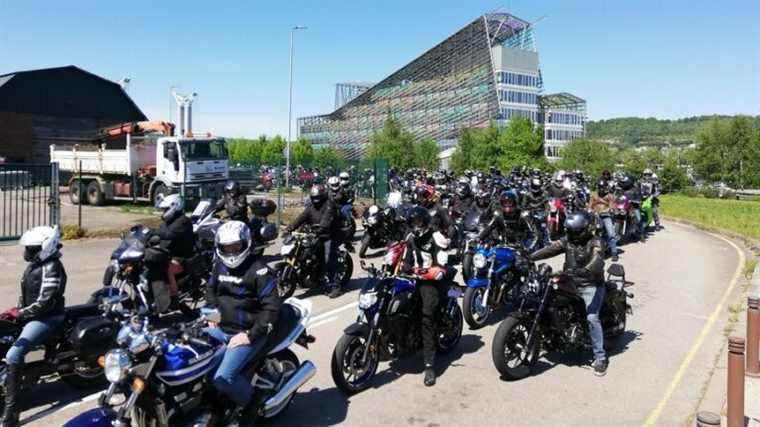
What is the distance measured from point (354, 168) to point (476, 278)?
20174 millimetres

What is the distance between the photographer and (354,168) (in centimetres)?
2812

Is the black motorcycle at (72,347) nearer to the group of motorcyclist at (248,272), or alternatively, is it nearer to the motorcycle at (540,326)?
the group of motorcyclist at (248,272)

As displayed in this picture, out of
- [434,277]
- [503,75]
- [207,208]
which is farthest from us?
[503,75]

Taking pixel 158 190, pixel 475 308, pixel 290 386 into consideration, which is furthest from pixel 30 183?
pixel 290 386

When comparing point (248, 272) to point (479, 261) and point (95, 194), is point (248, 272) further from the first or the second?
point (95, 194)

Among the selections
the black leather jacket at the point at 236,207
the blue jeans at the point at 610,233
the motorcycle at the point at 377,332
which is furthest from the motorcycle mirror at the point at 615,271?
the blue jeans at the point at 610,233

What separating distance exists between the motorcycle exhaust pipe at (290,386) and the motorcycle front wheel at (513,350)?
2002mm

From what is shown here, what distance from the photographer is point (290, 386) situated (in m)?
5.08

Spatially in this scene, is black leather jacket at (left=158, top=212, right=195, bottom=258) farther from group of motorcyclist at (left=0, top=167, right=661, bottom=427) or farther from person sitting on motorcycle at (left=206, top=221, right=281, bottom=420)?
person sitting on motorcycle at (left=206, top=221, right=281, bottom=420)


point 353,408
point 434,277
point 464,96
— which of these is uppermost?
point 464,96

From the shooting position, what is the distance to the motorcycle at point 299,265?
369 inches

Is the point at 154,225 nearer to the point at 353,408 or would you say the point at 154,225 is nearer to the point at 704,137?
the point at 353,408

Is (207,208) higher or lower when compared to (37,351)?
higher

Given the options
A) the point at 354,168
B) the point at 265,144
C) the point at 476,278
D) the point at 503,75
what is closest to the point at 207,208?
the point at 476,278
